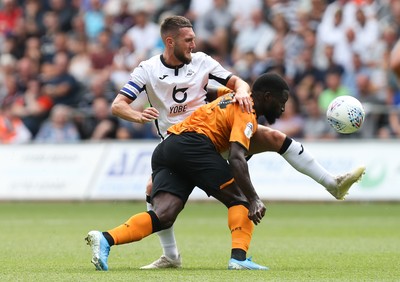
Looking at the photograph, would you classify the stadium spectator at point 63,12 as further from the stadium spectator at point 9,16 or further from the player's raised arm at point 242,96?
the player's raised arm at point 242,96

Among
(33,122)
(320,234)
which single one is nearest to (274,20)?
(33,122)

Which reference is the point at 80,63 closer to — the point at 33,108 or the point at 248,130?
the point at 33,108

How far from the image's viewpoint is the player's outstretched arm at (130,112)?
858 centimetres

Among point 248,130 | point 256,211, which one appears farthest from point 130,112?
point 256,211

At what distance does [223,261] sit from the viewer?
9797 millimetres

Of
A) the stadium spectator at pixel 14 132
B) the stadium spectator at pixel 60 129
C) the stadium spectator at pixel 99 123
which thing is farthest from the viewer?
the stadium spectator at pixel 14 132

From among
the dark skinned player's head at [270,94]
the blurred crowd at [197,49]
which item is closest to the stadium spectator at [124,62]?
the blurred crowd at [197,49]

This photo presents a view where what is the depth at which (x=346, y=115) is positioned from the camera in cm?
923

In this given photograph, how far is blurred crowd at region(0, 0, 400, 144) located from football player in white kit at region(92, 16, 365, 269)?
34.1 feet

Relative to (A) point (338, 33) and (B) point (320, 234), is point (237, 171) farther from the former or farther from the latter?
(A) point (338, 33)

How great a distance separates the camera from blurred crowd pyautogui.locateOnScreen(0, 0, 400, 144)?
20125 mm

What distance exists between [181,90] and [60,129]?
40.7 ft

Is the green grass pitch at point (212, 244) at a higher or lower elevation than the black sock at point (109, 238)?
lower

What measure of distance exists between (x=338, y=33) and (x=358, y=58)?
788mm
